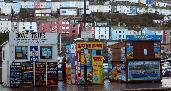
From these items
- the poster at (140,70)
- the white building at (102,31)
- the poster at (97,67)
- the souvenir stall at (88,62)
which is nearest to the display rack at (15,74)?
the souvenir stall at (88,62)

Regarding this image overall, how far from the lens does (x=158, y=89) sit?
23484 mm

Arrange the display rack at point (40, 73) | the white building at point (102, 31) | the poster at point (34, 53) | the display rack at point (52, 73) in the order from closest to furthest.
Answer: the display rack at point (40, 73)
the display rack at point (52, 73)
the poster at point (34, 53)
the white building at point (102, 31)

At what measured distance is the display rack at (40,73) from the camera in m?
27.1

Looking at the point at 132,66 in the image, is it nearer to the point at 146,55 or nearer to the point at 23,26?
the point at 146,55

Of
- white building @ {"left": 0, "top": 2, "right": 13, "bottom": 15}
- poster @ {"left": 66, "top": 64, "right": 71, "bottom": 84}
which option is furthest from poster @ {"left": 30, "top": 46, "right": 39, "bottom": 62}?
white building @ {"left": 0, "top": 2, "right": 13, "bottom": 15}

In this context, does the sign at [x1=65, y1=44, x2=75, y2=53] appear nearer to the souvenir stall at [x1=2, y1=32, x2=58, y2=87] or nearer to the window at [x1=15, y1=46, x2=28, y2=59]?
the souvenir stall at [x1=2, y1=32, x2=58, y2=87]

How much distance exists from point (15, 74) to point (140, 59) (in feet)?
23.8

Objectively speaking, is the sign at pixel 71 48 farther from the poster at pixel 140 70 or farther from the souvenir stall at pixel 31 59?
the poster at pixel 140 70

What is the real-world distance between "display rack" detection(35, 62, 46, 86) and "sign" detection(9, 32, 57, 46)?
1227 millimetres

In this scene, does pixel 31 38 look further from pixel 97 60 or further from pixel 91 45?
pixel 97 60

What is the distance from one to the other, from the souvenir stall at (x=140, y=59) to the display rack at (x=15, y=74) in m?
6.20

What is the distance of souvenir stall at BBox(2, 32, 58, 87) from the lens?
88.5 feet

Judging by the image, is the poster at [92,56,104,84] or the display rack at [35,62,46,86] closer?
the display rack at [35,62,46,86]

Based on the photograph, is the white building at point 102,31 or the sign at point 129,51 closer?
the sign at point 129,51
